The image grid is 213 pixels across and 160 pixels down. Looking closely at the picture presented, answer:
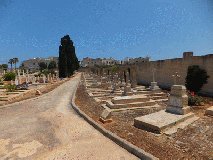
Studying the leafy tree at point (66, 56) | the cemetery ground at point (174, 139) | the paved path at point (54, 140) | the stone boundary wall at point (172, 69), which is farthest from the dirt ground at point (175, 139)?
the leafy tree at point (66, 56)

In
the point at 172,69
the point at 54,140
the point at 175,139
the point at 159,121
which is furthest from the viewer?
the point at 172,69

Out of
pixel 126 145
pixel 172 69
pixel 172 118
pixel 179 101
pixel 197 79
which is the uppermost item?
pixel 172 69

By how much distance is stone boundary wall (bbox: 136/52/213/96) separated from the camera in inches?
664

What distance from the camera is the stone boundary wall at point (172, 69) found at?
16859 mm

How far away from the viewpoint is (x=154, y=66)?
2652 centimetres

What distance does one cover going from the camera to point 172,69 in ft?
73.3

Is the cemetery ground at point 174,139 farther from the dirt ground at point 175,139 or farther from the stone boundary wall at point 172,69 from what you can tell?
the stone boundary wall at point 172,69

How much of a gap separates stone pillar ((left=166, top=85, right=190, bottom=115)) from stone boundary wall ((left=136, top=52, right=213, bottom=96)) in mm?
7342

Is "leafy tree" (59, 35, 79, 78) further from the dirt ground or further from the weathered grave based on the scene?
the weathered grave

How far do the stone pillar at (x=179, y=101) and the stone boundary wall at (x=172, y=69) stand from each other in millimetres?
7342

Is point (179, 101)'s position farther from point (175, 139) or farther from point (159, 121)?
point (175, 139)

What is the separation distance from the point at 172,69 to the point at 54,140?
17135 millimetres

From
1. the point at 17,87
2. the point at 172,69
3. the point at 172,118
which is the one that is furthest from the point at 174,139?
the point at 17,87

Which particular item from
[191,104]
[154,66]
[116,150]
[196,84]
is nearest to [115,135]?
[116,150]
